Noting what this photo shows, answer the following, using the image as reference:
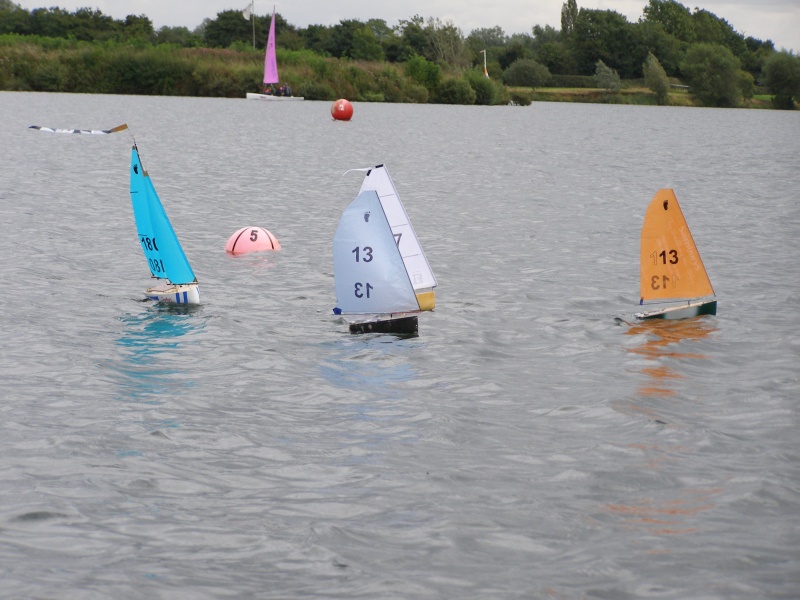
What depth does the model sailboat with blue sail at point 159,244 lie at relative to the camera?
1669cm

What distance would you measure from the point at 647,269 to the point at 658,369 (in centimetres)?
339

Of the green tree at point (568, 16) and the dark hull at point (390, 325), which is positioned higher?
the green tree at point (568, 16)

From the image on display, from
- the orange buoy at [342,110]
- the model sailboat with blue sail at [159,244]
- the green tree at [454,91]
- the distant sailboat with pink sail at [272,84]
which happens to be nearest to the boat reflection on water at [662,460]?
the model sailboat with blue sail at [159,244]

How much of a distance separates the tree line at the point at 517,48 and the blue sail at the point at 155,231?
97235 millimetres

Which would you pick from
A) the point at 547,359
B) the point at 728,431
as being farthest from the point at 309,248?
the point at 728,431

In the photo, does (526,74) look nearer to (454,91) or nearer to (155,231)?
(454,91)

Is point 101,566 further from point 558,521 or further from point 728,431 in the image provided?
point 728,431

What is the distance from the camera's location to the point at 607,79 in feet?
492

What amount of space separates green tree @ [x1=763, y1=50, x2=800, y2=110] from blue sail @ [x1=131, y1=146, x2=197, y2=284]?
127m

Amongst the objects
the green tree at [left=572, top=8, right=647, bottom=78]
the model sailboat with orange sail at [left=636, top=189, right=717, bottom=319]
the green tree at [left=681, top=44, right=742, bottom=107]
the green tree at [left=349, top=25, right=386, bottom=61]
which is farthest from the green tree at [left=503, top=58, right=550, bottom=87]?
the model sailboat with orange sail at [left=636, top=189, right=717, bottom=319]

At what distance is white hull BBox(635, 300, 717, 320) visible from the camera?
55.1ft

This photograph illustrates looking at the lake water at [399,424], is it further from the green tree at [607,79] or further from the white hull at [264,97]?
the green tree at [607,79]

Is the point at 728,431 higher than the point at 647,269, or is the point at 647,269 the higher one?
the point at 647,269

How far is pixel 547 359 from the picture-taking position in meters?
14.4
